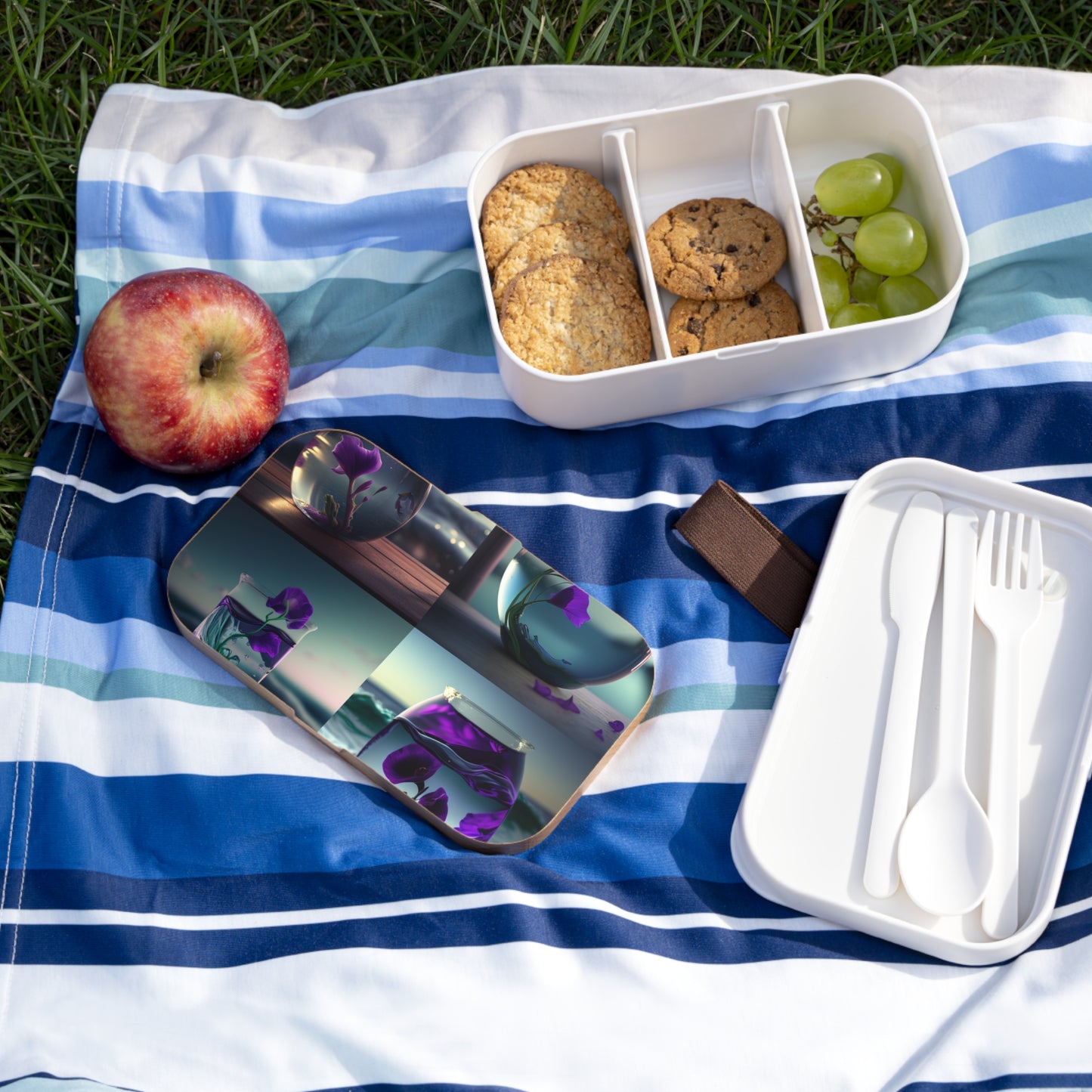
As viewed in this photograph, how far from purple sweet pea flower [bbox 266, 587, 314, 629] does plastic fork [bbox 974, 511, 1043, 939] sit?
585mm

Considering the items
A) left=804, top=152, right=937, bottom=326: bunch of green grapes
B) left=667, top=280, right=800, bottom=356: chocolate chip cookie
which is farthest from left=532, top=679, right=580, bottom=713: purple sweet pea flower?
left=804, top=152, right=937, bottom=326: bunch of green grapes

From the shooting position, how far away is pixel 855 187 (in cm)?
98

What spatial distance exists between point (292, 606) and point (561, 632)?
0.24 m

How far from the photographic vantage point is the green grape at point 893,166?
1.01 m

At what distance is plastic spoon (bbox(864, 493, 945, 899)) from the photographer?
0.87m

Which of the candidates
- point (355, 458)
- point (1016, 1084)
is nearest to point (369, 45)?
point (355, 458)

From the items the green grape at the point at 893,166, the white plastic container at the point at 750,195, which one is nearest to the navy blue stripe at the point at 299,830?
the white plastic container at the point at 750,195

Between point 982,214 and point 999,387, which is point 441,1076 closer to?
point 999,387

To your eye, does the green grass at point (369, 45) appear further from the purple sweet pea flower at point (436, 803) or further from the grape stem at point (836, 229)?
the purple sweet pea flower at point (436, 803)

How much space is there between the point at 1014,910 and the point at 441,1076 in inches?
18.6

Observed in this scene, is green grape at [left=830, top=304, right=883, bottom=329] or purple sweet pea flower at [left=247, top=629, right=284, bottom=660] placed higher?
green grape at [left=830, top=304, right=883, bottom=329]

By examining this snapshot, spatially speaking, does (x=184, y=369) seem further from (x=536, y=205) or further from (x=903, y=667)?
(x=903, y=667)

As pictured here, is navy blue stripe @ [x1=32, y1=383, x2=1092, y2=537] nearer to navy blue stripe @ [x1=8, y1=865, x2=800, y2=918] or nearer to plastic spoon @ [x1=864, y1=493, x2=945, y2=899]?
plastic spoon @ [x1=864, y1=493, x2=945, y2=899]

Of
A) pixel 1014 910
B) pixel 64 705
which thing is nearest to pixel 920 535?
pixel 1014 910
